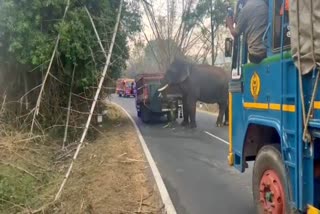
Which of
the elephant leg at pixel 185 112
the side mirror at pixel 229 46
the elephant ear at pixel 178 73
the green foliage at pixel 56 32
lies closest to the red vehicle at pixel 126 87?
the elephant ear at pixel 178 73

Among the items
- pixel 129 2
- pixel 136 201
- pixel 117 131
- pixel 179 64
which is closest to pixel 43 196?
pixel 136 201


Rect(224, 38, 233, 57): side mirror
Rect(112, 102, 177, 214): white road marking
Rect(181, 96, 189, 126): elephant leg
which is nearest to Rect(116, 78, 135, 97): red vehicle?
Rect(181, 96, 189, 126): elephant leg

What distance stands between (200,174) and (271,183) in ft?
15.2

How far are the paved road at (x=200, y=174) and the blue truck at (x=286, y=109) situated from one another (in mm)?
1602

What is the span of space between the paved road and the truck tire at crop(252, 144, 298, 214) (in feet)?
4.33

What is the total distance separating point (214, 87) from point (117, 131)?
5113 mm

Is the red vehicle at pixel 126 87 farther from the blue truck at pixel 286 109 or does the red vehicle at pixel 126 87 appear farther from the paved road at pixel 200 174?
the blue truck at pixel 286 109

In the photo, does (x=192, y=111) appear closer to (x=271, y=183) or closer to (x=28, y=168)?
(x=28, y=168)

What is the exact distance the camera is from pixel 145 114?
69.1 ft

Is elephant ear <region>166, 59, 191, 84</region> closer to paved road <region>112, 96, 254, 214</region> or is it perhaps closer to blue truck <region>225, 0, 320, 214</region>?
paved road <region>112, 96, 254, 214</region>

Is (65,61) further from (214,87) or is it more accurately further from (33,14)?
(214,87)

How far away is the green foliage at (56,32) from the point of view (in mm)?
13359

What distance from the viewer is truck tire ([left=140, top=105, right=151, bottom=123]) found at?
→ 20906 mm

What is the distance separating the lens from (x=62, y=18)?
1377 cm
